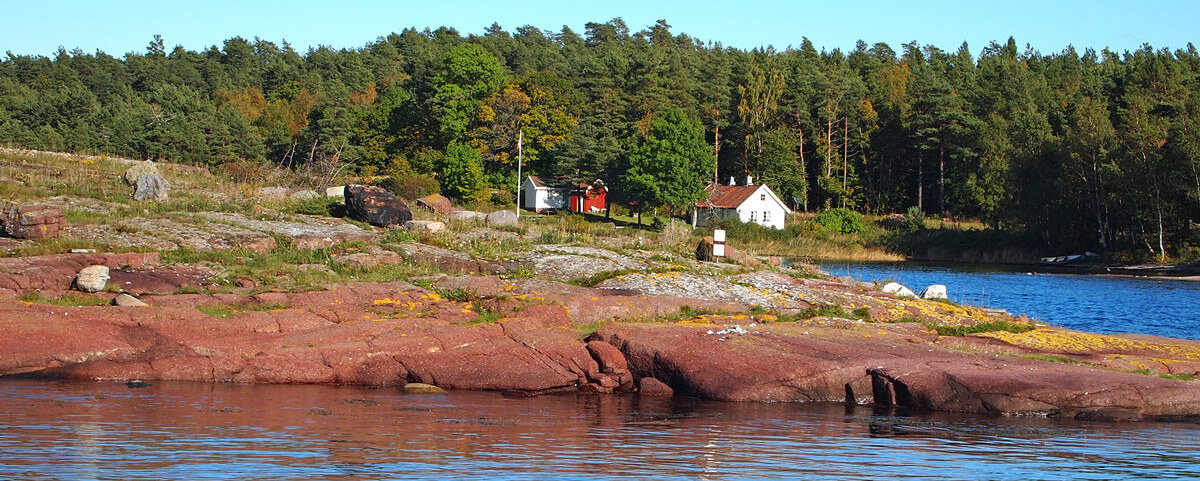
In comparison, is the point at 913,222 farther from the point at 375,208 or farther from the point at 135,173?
the point at 135,173

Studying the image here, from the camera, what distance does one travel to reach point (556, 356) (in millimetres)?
16953

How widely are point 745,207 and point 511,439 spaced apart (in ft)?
228

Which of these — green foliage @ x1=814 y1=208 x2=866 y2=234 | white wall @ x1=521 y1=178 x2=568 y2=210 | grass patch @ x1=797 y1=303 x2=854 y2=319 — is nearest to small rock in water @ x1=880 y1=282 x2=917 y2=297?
grass patch @ x1=797 y1=303 x2=854 y2=319

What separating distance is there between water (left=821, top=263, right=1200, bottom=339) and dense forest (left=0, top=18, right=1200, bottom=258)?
32.9 feet

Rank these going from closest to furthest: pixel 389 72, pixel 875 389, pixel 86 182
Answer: pixel 875 389 → pixel 86 182 → pixel 389 72

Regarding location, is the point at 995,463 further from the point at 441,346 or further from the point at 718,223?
the point at 718,223

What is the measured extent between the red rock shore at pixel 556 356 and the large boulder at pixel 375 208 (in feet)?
41.1

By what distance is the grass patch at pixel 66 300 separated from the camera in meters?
18.1

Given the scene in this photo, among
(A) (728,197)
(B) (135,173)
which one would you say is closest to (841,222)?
(A) (728,197)

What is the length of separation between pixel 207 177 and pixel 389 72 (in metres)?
97.6

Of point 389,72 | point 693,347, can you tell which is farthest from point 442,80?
point 693,347

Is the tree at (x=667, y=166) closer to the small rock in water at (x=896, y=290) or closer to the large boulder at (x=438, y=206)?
the large boulder at (x=438, y=206)

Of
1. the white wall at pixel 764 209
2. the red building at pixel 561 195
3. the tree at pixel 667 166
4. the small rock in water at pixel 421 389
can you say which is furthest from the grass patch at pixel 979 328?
the red building at pixel 561 195

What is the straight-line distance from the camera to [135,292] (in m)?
19.7
